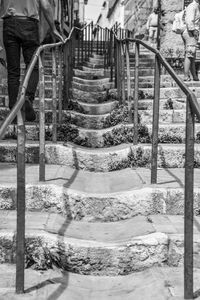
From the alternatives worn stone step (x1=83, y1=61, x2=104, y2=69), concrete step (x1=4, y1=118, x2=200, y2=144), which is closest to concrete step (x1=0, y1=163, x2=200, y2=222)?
concrete step (x1=4, y1=118, x2=200, y2=144)

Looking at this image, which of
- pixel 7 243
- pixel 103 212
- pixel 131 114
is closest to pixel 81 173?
pixel 103 212

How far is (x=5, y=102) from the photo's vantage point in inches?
244

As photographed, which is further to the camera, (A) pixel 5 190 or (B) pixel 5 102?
(B) pixel 5 102

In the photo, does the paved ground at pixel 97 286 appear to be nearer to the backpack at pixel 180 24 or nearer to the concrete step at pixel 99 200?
the concrete step at pixel 99 200

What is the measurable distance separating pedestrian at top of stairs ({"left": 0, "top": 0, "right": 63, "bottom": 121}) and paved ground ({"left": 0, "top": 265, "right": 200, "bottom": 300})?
7.16 feet

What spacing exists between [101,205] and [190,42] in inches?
203

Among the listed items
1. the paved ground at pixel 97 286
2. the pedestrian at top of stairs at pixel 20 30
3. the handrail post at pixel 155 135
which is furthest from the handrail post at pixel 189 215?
the pedestrian at top of stairs at pixel 20 30

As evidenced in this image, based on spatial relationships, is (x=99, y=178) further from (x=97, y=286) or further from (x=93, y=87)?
(x=93, y=87)

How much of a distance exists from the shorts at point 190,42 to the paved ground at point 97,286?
557 centimetres

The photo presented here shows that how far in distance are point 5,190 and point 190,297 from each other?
166cm

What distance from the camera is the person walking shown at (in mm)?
8125

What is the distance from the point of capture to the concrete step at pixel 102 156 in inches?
180

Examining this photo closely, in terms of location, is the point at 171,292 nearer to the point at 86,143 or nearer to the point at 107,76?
the point at 86,143

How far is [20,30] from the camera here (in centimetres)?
486
